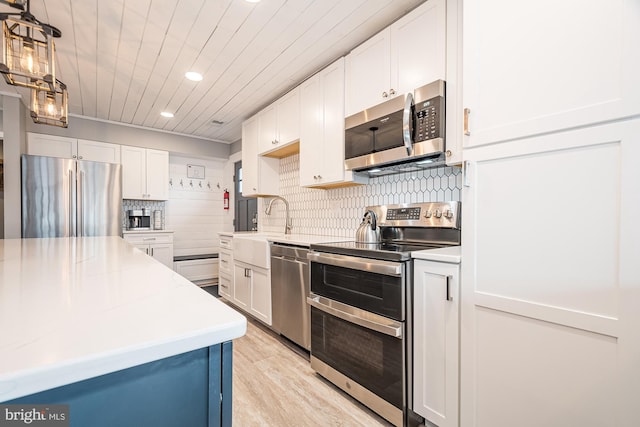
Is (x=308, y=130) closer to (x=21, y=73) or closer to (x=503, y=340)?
(x=21, y=73)

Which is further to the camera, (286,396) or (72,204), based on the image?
(72,204)

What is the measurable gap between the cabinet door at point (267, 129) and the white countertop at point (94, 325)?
264 cm

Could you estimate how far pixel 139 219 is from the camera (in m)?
4.61

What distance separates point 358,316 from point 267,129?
2.47 m

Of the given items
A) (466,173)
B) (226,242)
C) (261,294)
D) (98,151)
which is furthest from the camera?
(98,151)

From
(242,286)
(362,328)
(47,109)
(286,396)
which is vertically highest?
(47,109)

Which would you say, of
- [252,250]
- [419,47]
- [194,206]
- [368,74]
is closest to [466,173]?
[419,47]

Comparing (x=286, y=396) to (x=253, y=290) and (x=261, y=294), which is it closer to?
(x=261, y=294)

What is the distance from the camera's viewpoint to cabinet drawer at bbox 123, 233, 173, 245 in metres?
4.20

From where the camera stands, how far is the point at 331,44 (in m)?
2.35

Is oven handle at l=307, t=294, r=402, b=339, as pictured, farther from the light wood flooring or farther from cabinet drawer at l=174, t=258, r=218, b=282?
cabinet drawer at l=174, t=258, r=218, b=282

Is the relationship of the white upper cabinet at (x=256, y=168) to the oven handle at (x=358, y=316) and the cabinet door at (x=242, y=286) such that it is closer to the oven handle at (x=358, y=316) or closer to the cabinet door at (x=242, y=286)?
the cabinet door at (x=242, y=286)

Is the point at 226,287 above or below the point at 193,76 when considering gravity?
below

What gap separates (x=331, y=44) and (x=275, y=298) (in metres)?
2.22
